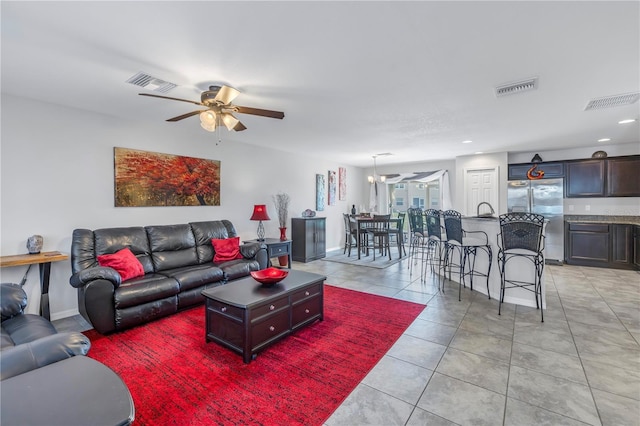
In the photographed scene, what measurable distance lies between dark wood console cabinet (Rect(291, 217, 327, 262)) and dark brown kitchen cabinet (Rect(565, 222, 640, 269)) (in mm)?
5262

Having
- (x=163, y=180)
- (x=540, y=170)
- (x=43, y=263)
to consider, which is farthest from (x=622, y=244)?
(x=43, y=263)

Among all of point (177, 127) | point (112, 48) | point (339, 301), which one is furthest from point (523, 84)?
point (177, 127)

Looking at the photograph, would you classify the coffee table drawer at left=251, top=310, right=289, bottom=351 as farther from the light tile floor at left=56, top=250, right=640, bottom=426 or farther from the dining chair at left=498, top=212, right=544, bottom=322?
the dining chair at left=498, top=212, right=544, bottom=322

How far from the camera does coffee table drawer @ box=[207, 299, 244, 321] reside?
8.05 feet

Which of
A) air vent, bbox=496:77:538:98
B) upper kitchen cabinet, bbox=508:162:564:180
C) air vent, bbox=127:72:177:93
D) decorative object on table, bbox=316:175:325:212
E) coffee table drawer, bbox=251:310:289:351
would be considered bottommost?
coffee table drawer, bbox=251:310:289:351

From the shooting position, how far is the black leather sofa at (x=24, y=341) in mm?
1000

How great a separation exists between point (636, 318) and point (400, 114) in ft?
11.8

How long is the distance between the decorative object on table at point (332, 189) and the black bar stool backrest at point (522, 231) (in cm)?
489

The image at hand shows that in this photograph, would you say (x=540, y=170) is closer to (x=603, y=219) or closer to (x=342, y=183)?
(x=603, y=219)

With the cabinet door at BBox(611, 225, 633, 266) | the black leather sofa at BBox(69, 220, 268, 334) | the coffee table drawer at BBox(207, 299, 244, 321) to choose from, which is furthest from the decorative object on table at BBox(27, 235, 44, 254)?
the cabinet door at BBox(611, 225, 633, 266)

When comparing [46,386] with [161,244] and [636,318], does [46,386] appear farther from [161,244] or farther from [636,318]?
[636,318]

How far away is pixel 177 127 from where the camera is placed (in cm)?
441

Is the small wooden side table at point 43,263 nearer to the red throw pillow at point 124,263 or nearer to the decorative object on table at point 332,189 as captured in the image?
the red throw pillow at point 124,263

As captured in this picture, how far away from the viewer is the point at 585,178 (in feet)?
19.7
